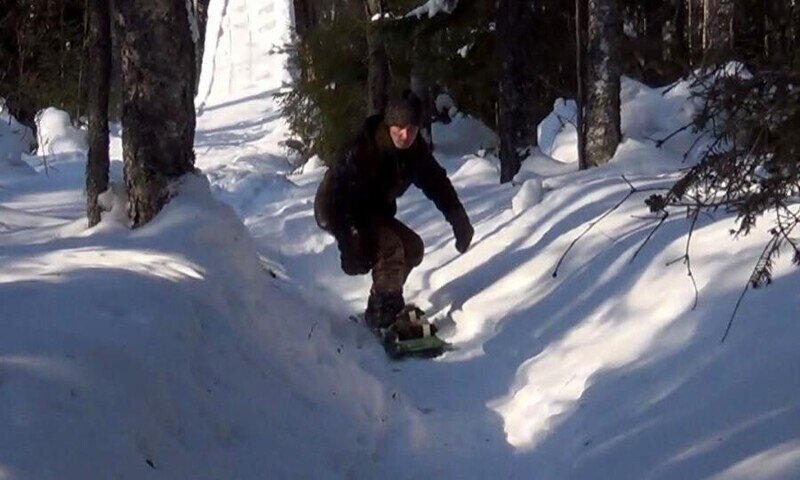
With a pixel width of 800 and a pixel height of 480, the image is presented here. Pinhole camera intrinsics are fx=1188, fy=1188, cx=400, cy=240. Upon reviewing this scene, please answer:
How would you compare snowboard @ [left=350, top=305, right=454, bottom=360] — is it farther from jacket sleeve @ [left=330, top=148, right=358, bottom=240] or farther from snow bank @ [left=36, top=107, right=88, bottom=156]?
snow bank @ [left=36, top=107, right=88, bottom=156]

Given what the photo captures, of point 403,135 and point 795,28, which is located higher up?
Result: point 795,28

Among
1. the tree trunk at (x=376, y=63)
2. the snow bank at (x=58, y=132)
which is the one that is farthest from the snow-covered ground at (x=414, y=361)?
the snow bank at (x=58, y=132)

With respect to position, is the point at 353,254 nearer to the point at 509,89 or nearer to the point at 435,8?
the point at 509,89

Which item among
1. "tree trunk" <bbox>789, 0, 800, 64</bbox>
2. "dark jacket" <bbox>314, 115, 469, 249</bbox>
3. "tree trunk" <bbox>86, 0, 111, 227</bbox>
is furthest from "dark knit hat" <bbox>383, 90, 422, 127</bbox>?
"tree trunk" <bbox>789, 0, 800, 64</bbox>

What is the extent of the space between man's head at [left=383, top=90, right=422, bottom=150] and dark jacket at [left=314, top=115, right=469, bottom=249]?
0.31ft

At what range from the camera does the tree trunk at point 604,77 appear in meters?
12.1

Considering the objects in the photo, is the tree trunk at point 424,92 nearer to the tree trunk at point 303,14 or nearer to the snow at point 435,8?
the snow at point 435,8

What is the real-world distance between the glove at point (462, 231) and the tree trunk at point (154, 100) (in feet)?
6.79

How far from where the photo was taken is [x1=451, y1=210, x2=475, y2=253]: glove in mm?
8656

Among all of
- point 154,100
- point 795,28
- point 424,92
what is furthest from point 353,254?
point 424,92

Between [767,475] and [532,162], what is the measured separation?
1034 centimetres

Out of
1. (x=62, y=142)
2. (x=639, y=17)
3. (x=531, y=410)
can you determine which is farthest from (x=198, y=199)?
(x=62, y=142)

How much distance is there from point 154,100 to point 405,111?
64.4 inches

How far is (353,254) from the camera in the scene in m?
8.41
